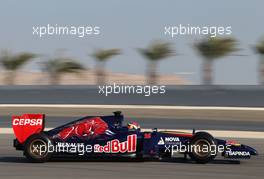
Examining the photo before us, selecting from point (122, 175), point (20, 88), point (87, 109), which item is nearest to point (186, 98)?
point (87, 109)

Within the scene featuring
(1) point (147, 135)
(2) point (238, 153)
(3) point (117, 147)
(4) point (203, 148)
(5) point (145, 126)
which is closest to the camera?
(2) point (238, 153)

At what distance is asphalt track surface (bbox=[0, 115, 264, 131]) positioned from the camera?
795 inches

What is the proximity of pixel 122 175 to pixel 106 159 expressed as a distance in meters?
2.20

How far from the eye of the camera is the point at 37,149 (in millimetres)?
11734

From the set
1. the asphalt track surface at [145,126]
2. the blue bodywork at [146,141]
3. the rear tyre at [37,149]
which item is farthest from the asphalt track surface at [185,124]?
the rear tyre at [37,149]

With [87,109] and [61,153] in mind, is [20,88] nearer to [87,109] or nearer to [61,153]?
[87,109]

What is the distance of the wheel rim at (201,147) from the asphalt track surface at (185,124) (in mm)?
8384

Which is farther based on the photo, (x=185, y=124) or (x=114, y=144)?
(x=185, y=124)

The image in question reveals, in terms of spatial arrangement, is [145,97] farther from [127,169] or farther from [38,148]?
[127,169]

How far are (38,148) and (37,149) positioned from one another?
0.03 metres

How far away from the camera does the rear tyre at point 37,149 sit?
460 inches

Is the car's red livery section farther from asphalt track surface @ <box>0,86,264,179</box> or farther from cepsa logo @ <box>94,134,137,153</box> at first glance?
asphalt track surface @ <box>0,86,264,179</box>

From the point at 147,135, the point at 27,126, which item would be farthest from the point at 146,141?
the point at 27,126

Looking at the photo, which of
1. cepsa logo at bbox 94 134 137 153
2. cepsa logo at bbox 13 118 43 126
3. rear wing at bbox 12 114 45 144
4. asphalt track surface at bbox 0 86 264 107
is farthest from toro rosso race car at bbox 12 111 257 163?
asphalt track surface at bbox 0 86 264 107
